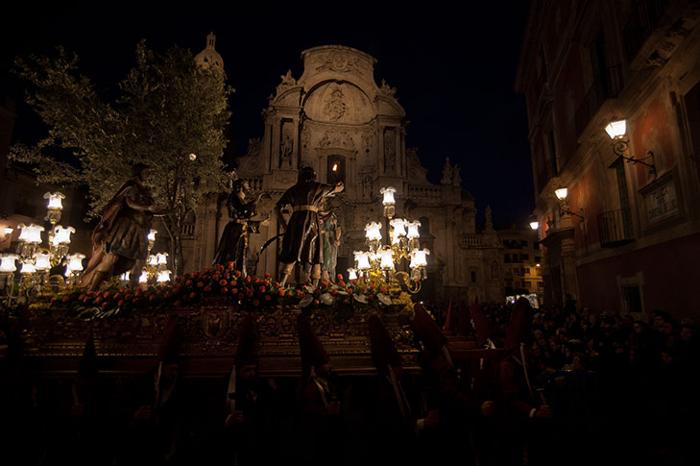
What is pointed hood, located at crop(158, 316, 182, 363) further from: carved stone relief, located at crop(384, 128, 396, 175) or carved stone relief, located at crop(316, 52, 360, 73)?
carved stone relief, located at crop(316, 52, 360, 73)

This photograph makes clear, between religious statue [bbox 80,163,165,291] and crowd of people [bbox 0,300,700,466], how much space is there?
9.46 feet

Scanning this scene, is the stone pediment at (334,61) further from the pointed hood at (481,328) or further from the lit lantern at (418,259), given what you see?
the pointed hood at (481,328)

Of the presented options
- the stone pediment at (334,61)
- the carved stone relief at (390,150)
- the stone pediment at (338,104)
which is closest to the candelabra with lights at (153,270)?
the carved stone relief at (390,150)

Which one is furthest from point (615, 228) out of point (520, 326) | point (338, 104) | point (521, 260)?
point (521, 260)

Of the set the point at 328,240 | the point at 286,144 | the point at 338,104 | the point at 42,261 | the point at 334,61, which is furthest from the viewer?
the point at 338,104

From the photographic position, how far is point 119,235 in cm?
684

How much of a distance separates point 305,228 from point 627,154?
29.2ft

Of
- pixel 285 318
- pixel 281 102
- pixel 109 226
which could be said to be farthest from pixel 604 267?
pixel 281 102

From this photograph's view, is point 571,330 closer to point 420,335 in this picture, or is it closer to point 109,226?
point 420,335

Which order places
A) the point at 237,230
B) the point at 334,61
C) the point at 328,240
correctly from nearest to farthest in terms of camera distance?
the point at 237,230
the point at 328,240
the point at 334,61

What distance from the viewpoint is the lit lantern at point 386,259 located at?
6.96 meters

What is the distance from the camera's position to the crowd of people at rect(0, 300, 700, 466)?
11.7 feet

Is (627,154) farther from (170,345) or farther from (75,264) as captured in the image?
(75,264)

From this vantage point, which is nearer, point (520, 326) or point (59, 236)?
point (520, 326)
